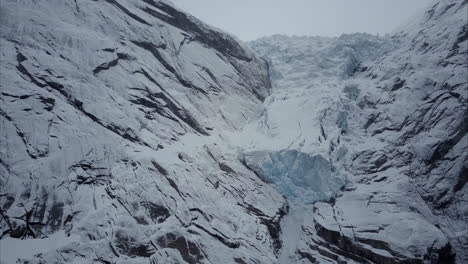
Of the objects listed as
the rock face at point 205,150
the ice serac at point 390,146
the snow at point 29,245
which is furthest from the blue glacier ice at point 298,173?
the snow at point 29,245

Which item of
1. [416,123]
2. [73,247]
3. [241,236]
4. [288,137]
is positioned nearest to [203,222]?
[241,236]

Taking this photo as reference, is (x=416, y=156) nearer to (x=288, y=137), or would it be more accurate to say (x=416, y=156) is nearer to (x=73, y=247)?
(x=288, y=137)

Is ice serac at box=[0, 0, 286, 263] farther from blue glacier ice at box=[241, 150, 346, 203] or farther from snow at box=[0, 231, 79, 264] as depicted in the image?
blue glacier ice at box=[241, 150, 346, 203]

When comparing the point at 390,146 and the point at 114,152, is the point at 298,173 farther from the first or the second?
the point at 114,152

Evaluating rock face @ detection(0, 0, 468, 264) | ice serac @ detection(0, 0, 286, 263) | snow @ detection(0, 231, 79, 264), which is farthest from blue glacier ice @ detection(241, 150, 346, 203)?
snow @ detection(0, 231, 79, 264)

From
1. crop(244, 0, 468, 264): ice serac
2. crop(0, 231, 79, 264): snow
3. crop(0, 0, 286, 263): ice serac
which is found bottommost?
crop(0, 231, 79, 264): snow

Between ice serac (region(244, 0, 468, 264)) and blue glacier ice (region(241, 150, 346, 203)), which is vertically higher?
ice serac (region(244, 0, 468, 264))
